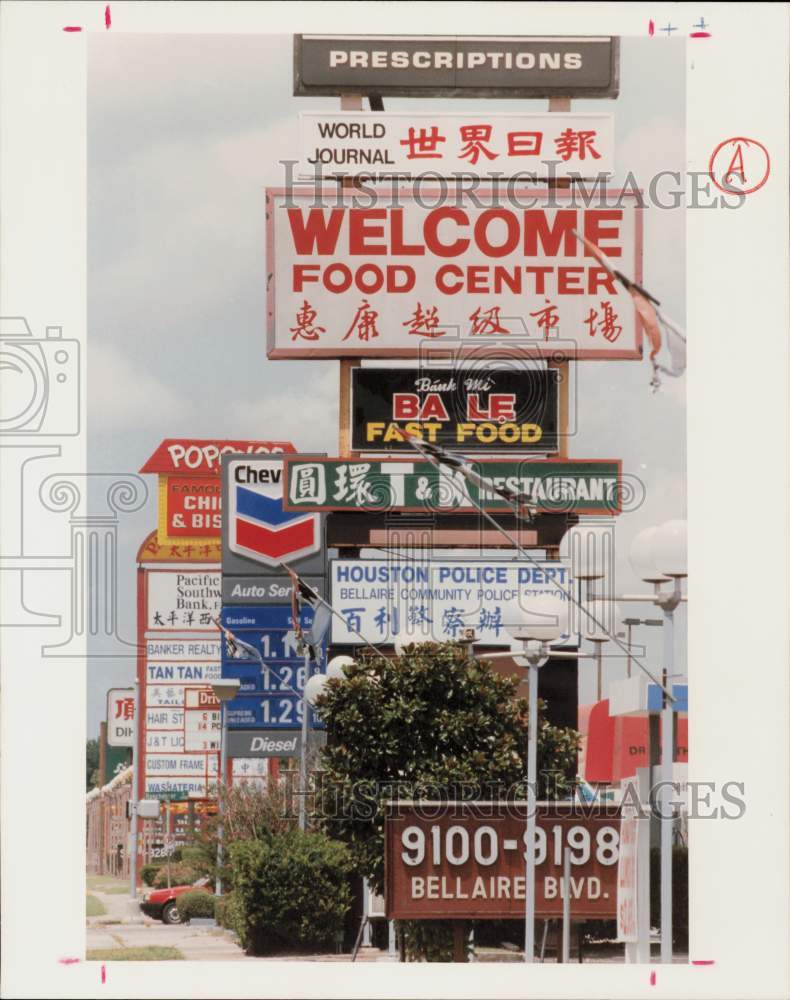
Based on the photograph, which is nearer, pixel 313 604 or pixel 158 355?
pixel 158 355

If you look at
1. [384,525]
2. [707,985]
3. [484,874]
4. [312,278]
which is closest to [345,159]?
[312,278]

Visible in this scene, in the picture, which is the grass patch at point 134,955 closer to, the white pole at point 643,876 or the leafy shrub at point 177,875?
the leafy shrub at point 177,875

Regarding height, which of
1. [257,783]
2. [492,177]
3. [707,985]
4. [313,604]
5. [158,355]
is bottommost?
[707,985]

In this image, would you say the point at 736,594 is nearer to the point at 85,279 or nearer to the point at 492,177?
the point at 492,177

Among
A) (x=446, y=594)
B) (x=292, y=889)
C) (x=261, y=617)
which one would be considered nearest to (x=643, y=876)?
(x=446, y=594)

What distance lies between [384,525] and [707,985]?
343 cm

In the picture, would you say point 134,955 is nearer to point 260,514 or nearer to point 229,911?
point 229,911

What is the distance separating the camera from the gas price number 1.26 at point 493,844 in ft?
36.4

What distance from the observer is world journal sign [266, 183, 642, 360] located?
1127 cm

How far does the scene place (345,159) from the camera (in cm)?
1128

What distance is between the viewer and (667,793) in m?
10.9

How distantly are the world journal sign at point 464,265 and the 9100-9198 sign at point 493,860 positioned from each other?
2.88 metres

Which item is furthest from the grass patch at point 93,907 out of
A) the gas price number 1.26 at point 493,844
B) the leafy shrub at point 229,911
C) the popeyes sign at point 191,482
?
the popeyes sign at point 191,482

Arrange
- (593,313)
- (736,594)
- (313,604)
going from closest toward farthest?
(736,594), (593,313), (313,604)
